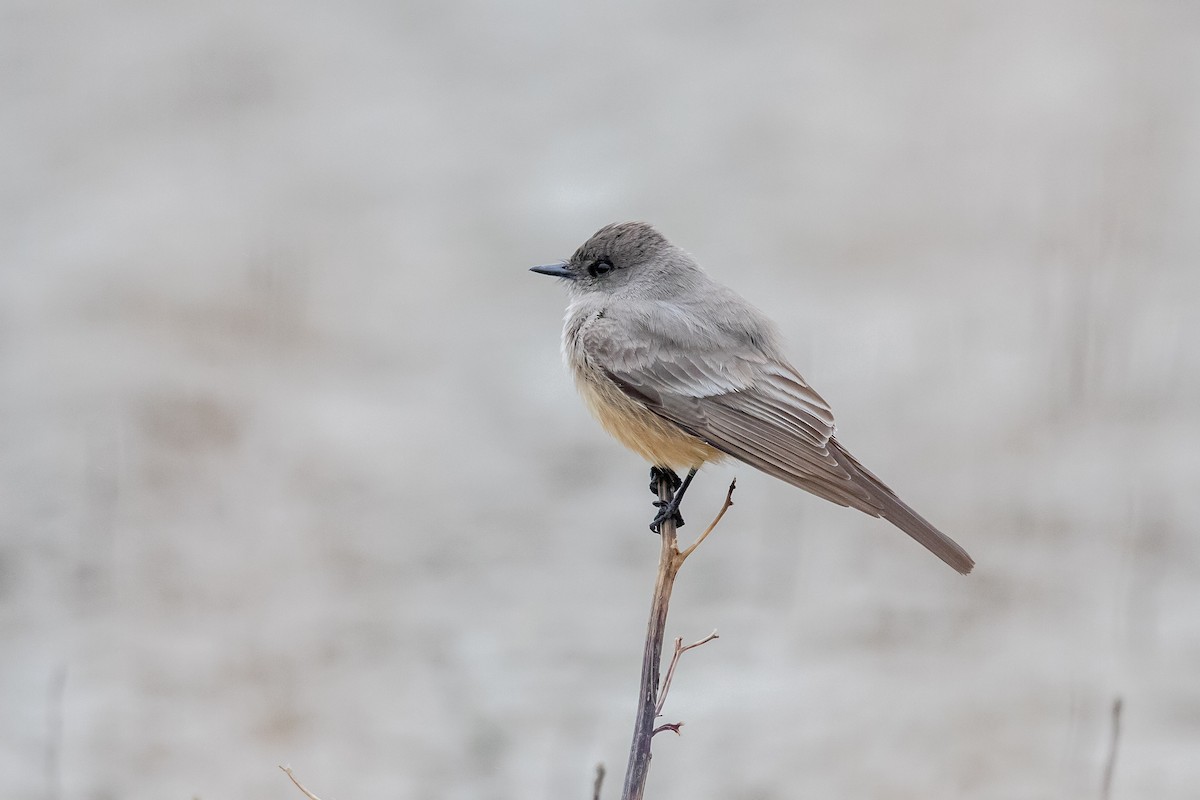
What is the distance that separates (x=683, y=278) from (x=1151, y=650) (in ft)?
10.7

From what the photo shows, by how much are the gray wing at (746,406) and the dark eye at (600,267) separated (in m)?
0.55

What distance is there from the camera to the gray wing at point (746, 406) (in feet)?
14.2

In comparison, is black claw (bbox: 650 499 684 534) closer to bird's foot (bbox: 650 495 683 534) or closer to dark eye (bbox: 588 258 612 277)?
bird's foot (bbox: 650 495 683 534)

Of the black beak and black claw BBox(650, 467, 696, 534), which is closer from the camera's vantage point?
black claw BBox(650, 467, 696, 534)

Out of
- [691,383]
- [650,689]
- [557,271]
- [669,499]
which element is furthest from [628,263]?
[650,689]

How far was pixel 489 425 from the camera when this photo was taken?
8172mm

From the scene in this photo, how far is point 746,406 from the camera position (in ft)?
15.3

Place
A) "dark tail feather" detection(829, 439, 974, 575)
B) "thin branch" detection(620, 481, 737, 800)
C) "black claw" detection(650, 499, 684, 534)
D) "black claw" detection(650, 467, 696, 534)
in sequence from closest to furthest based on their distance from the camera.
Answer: "thin branch" detection(620, 481, 737, 800) < "dark tail feather" detection(829, 439, 974, 575) < "black claw" detection(650, 499, 684, 534) < "black claw" detection(650, 467, 696, 534)

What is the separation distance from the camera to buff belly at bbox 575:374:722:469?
15.2ft

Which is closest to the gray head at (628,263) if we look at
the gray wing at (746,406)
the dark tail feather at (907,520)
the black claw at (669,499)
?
the gray wing at (746,406)

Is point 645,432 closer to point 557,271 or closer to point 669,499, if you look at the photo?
point 669,499

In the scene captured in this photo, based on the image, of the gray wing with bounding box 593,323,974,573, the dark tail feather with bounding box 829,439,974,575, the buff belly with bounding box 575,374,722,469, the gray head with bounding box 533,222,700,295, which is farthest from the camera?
the gray head with bounding box 533,222,700,295

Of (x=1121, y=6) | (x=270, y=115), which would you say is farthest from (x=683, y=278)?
(x=1121, y=6)

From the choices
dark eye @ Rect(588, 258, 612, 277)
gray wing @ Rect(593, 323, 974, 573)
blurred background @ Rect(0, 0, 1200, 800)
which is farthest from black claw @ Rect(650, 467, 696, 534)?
blurred background @ Rect(0, 0, 1200, 800)
